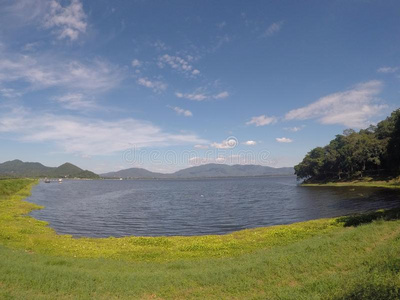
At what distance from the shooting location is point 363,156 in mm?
119875

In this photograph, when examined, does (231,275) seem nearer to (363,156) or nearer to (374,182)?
(374,182)

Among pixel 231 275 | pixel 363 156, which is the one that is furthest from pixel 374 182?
pixel 231 275

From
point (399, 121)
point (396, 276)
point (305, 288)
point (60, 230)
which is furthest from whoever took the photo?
point (399, 121)

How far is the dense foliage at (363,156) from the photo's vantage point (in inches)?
4089

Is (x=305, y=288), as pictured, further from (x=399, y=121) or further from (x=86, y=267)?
(x=399, y=121)

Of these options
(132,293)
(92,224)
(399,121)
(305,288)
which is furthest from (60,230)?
(399,121)

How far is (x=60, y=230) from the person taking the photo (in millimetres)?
48344

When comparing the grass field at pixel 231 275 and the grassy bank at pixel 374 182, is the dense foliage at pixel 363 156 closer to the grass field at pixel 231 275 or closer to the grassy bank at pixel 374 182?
the grassy bank at pixel 374 182

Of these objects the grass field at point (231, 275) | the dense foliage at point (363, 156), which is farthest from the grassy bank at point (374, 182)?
the grass field at point (231, 275)

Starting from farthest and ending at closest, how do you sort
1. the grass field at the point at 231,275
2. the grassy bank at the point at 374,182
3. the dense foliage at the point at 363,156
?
the dense foliage at the point at 363,156
the grassy bank at the point at 374,182
the grass field at the point at 231,275

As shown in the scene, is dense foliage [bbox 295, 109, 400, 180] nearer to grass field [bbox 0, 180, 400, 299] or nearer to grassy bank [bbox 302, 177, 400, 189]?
grassy bank [bbox 302, 177, 400, 189]

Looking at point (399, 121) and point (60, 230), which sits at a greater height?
point (399, 121)

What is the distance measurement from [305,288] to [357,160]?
5131 inches

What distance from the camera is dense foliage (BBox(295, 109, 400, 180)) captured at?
10387 cm
